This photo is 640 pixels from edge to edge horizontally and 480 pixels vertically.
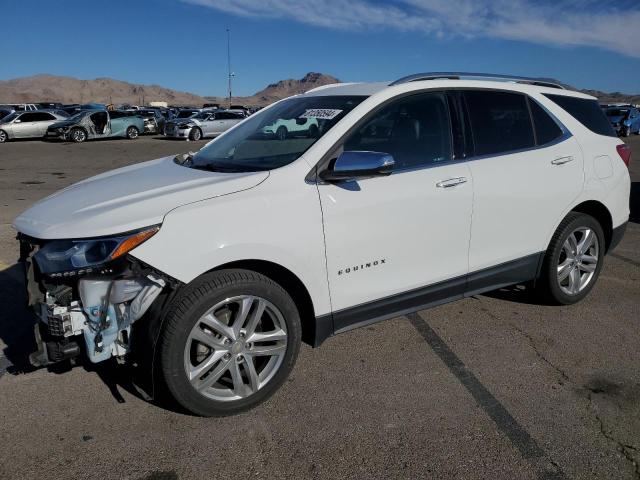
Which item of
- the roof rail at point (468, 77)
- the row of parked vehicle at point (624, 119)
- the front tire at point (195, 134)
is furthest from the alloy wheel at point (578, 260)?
the row of parked vehicle at point (624, 119)

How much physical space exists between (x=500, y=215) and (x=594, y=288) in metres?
1.98

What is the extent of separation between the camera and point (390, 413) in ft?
9.92

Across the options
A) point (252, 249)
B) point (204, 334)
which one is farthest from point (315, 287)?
point (204, 334)

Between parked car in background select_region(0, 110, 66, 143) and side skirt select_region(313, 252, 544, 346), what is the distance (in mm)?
26651

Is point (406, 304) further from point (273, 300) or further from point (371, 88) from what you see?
point (371, 88)

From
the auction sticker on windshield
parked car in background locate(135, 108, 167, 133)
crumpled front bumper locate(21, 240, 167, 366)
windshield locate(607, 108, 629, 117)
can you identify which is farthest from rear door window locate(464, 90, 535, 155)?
windshield locate(607, 108, 629, 117)

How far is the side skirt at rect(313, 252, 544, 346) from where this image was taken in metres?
3.27

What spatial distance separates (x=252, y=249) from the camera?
2.81 meters

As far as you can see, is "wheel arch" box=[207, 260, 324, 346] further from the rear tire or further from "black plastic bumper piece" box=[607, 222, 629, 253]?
the rear tire

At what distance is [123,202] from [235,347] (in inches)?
38.9

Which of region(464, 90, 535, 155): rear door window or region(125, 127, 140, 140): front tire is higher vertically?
region(125, 127, 140, 140): front tire

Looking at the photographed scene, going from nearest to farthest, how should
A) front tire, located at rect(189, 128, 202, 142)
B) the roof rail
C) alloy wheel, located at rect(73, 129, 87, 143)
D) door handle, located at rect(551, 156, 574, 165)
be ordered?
the roof rail
door handle, located at rect(551, 156, 574, 165)
alloy wheel, located at rect(73, 129, 87, 143)
front tire, located at rect(189, 128, 202, 142)

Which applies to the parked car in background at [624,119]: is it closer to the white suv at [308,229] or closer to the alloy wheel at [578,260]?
the alloy wheel at [578,260]

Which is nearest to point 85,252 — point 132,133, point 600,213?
point 600,213
